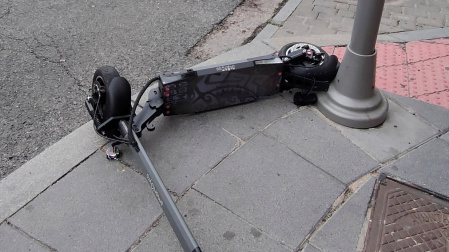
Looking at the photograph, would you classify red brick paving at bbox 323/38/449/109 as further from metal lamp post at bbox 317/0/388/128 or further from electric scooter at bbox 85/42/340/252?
electric scooter at bbox 85/42/340/252

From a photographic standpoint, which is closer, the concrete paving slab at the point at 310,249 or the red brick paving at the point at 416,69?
the concrete paving slab at the point at 310,249

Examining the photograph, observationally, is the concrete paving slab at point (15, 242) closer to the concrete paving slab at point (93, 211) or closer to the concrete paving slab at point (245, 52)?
the concrete paving slab at point (93, 211)

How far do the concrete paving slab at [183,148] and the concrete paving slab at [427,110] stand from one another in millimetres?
1500

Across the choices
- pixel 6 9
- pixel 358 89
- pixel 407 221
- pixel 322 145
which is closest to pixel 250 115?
pixel 322 145

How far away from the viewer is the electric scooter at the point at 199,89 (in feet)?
9.23

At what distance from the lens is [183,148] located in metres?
3.02

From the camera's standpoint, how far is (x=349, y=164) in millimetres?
2943

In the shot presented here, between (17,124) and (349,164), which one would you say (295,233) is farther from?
(17,124)

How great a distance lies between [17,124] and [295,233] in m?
2.29

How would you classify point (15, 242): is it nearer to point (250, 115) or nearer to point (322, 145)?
point (250, 115)

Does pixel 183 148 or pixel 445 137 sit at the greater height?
pixel 183 148

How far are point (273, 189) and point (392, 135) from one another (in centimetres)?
111

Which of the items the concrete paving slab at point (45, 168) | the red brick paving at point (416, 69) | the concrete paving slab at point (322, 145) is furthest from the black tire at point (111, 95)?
the red brick paving at point (416, 69)

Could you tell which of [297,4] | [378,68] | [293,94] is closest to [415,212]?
[293,94]
